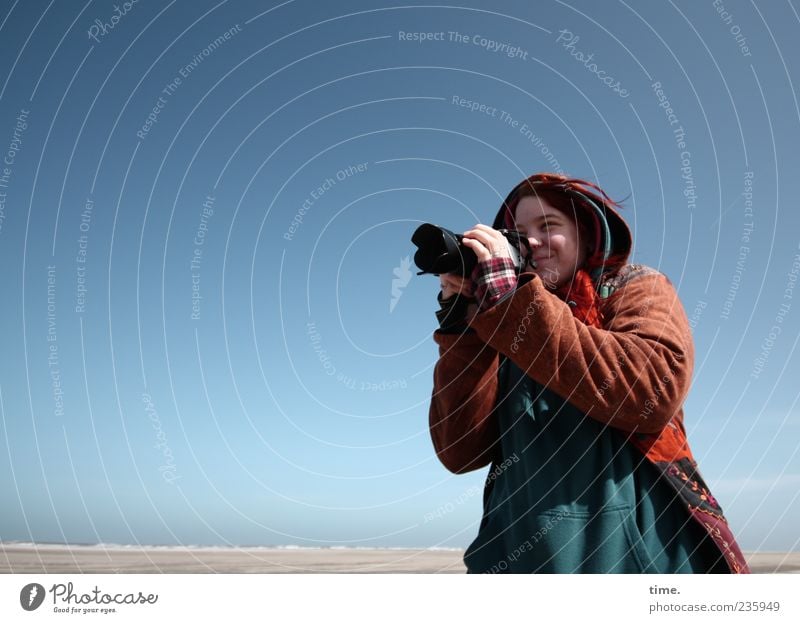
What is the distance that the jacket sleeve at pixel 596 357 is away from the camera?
90.1 inches

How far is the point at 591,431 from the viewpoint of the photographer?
244 centimetres

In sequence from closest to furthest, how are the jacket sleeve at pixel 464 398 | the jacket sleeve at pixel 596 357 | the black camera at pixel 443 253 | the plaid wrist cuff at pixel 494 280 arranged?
the jacket sleeve at pixel 596 357 → the plaid wrist cuff at pixel 494 280 → the black camera at pixel 443 253 → the jacket sleeve at pixel 464 398

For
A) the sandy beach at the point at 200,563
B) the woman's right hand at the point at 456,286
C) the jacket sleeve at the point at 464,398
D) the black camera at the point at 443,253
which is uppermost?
the black camera at the point at 443,253

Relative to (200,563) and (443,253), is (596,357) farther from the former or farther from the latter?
(200,563)

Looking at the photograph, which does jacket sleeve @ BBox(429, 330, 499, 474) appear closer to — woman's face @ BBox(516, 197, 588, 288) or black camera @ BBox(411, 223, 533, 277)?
black camera @ BBox(411, 223, 533, 277)

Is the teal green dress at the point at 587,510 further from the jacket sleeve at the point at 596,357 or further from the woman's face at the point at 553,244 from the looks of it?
the woman's face at the point at 553,244

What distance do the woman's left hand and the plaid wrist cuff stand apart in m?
0.03

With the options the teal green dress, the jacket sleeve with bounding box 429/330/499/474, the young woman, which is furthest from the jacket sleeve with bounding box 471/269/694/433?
the jacket sleeve with bounding box 429/330/499/474

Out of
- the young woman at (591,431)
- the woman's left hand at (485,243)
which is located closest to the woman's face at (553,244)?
the young woman at (591,431)

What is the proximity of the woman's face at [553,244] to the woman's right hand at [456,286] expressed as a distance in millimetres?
471

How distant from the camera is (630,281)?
2.69 metres

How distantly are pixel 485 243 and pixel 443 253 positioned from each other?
19 centimetres

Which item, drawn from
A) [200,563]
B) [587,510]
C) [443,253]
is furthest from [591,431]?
[200,563]
